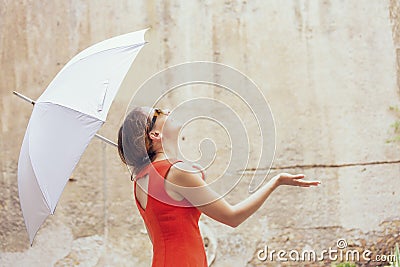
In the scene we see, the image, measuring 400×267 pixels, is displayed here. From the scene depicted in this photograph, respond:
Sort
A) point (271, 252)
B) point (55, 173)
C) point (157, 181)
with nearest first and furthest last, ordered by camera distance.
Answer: point (157, 181), point (55, 173), point (271, 252)

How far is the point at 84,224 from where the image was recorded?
15.4ft

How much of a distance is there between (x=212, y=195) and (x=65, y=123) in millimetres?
804

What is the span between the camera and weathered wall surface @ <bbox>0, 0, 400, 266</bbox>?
468cm

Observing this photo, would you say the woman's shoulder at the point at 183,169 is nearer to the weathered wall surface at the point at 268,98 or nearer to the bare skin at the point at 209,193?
the bare skin at the point at 209,193

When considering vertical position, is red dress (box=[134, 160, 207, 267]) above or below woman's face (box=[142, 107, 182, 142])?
below

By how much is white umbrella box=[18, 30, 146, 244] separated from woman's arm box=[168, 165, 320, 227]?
53cm

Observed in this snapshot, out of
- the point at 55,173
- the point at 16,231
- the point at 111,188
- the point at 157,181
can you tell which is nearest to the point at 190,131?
the point at 111,188

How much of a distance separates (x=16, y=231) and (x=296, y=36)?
8.50 feet

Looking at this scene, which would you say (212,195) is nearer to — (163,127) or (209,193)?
(209,193)

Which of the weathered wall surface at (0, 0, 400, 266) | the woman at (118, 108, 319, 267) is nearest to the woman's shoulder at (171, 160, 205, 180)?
the woman at (118, 108, 319, 267)

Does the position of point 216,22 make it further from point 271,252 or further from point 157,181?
point 157,181

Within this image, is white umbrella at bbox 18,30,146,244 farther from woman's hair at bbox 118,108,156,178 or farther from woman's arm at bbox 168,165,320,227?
woman's arm at bbox 168,165,320,227

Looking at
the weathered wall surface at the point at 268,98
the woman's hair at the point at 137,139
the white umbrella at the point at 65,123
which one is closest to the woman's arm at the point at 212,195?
the woman's hair at the point at 137,139

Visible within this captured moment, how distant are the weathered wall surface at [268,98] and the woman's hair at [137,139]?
2.34 meters
